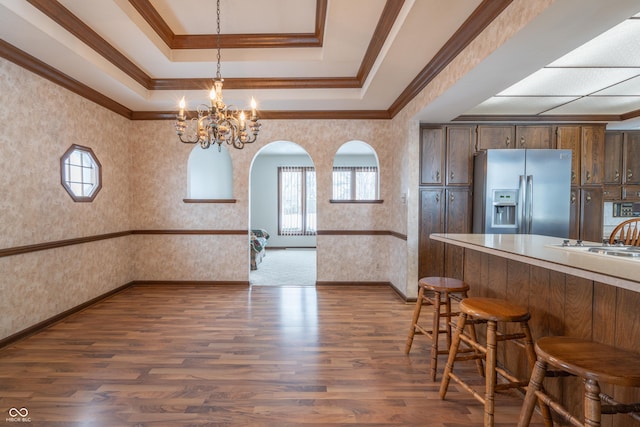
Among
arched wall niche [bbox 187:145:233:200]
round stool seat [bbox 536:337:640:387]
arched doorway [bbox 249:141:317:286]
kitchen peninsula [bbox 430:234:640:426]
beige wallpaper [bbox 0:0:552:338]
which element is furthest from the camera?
arched doorway [bbox 249:141:317:286]

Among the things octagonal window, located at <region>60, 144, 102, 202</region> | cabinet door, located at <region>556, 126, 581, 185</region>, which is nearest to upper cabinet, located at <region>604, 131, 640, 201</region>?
cabinet door, located at <region>556, 126, 581, 185</region>

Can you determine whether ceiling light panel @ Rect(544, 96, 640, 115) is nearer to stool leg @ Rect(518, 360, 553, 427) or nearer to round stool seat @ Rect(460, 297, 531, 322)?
round stool seat @ Rect(460, 297, 531, 322)

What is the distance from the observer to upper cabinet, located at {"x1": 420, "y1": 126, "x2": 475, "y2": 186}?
14.4 ft

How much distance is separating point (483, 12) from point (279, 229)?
25.0ft

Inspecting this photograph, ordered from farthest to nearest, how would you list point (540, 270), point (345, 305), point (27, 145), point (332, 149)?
1. point (332, 149)
2. point (345, 305)
3. point (27, 145)
4. point (540, 270)

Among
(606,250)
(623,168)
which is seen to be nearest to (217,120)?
(606,250)

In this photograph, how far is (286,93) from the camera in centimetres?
425

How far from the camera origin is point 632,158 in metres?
4.58

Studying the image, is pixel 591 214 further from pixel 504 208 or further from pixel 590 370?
pixel 590 370

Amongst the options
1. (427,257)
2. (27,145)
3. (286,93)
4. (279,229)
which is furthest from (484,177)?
(279,229)

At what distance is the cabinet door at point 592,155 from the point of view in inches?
174

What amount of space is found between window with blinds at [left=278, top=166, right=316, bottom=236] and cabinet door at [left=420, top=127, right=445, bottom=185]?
5039 millimetres

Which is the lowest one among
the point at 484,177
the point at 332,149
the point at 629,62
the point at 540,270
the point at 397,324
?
the point at 397,324

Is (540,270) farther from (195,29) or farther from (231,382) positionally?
(195,29)
